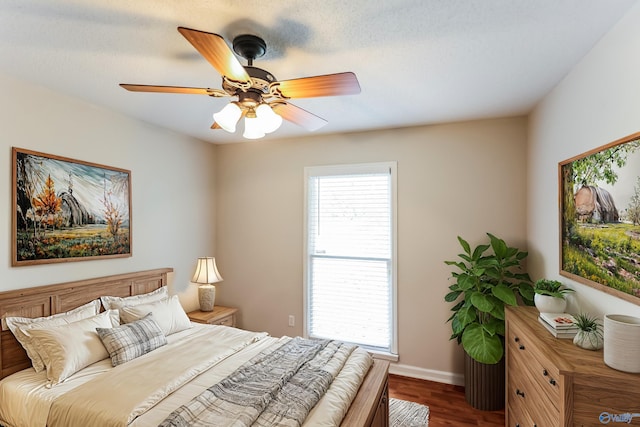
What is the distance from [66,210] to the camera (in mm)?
2676

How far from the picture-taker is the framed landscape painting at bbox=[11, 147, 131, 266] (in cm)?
240

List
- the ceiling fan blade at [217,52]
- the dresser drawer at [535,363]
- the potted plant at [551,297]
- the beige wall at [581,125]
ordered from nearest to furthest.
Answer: the ceiling fan blade at [217,52], the dresser drawer at [535,363], the beige wall at [581,125], the potted plant at [551,297]

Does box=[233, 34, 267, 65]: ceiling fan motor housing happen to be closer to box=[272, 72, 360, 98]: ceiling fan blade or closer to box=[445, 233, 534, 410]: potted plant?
box=[272, 72, 360, 98]: ceiling fan blade

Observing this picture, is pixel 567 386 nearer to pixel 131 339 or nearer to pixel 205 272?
pixel 131 339

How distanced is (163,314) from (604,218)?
321 cm

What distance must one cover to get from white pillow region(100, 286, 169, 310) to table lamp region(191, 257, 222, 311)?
15.7 inches

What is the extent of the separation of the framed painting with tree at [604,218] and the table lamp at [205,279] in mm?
3290

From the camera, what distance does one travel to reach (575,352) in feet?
5.23

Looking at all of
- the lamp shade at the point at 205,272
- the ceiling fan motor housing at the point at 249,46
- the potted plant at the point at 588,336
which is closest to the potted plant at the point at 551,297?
the potted plant at the point at 588,336

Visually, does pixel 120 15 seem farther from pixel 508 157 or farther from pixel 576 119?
pixel 508 157

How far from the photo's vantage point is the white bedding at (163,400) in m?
1.73

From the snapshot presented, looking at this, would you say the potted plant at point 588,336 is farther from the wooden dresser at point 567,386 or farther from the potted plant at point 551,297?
the potted plant at point 551,297

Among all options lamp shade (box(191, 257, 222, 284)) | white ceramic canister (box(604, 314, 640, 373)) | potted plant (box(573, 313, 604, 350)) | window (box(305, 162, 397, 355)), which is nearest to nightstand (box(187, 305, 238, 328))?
lamp shade (box(191, 257, 222, 284))

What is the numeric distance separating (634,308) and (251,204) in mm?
3558
